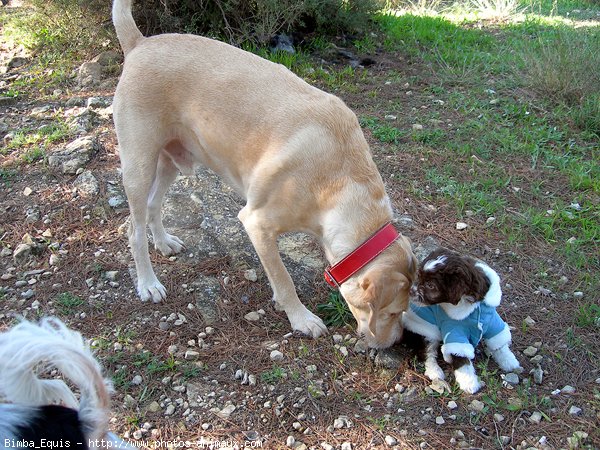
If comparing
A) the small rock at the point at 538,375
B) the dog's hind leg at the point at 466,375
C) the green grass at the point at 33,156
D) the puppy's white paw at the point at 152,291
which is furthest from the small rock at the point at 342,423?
the green grass at the point at 33,156

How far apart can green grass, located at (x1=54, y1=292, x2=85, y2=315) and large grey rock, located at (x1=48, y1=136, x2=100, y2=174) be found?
1.60 meters

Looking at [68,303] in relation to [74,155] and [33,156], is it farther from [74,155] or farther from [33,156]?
[33,156]

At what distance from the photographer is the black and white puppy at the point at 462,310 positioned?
2895 mm

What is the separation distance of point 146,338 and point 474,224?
102 inches

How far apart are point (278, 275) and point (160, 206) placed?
122 cm

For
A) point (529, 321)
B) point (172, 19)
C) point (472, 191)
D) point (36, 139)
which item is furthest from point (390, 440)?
point (172, 19)

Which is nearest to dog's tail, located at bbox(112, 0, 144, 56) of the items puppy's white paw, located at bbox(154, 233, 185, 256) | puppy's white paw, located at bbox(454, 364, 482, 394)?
puppy's white paw, located at bbox(154, 233, 185, 256)

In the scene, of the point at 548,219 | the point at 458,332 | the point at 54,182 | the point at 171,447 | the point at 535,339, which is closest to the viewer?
the point at 171,447

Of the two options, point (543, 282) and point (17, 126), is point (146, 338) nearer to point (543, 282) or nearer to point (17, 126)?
point (543, 282)

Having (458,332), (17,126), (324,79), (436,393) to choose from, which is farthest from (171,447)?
(324,79)

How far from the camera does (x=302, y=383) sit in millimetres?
3098

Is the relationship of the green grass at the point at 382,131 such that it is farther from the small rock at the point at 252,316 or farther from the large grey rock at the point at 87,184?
the large grey rock at the point at 87,184

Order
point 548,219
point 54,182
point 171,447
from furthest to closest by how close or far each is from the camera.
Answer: point 54,182, point 548,219, point 171,447

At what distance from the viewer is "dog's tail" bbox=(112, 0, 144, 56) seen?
3662mm
